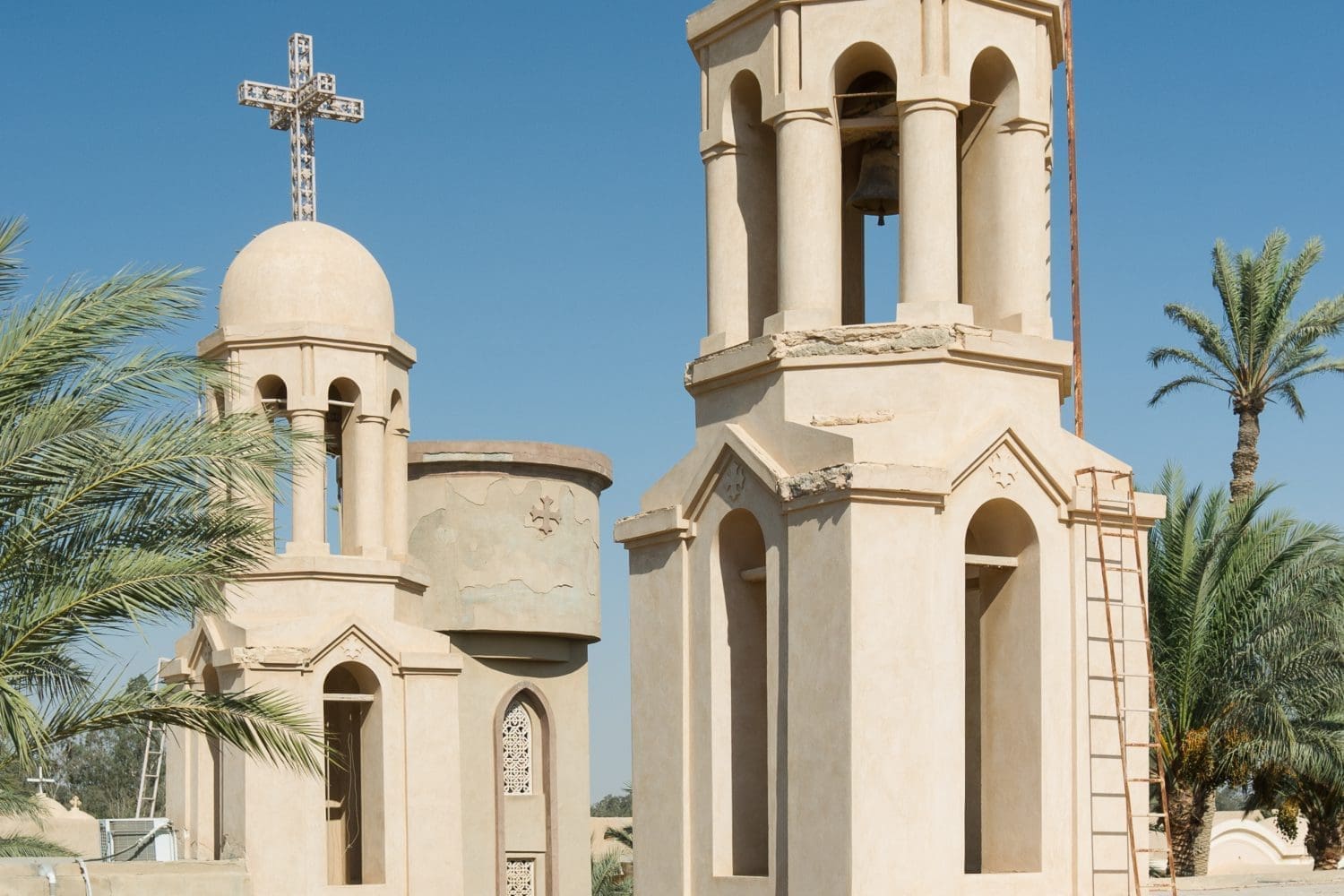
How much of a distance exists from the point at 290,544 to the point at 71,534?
10626 mm

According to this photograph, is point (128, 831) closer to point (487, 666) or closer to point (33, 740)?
point (487, 666)

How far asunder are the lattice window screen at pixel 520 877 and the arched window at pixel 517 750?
876mm

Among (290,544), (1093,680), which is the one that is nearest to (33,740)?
(1093,680)

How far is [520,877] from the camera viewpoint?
27.3 meters

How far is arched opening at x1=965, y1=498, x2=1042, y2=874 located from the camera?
1320 centimetres

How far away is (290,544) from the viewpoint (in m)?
23.2

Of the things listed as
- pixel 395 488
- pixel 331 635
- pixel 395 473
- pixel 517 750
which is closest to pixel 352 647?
pixel 331 635

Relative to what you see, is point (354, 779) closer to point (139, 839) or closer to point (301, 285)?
point (139, 839)

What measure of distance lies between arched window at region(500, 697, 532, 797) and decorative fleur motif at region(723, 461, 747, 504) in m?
14.0

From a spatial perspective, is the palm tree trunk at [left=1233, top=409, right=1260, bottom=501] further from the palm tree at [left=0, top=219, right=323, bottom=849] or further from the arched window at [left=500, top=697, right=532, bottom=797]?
the palm tree at [left=0, top=219, right=323, bottom=849]

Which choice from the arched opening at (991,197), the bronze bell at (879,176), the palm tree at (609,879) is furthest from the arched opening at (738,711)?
the palm tree at (609,879)

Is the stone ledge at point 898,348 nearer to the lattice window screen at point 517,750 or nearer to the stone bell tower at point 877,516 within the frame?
the stone bell tower at point 877,516

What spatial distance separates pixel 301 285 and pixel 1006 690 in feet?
42.1

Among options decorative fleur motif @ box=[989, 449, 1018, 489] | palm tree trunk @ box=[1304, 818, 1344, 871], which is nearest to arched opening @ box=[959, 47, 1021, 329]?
decorative fleur motif @ box=[989, 449, 1018, 489]
